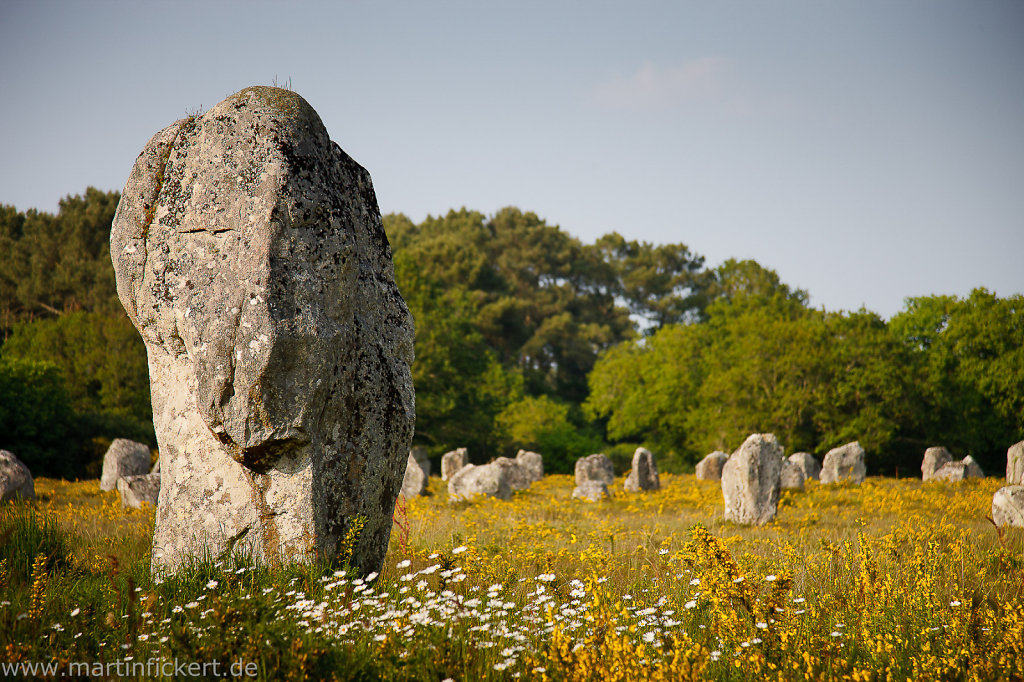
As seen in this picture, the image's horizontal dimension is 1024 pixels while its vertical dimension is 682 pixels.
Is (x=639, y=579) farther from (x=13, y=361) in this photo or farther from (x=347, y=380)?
(x=13, y=361)

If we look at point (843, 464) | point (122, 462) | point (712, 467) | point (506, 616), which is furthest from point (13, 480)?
point (843, 464)

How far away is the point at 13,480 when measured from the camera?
12.4 m

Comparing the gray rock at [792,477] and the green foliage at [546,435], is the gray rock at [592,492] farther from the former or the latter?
the green foliage at [546,435]

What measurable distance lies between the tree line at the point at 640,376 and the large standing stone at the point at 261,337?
17524mm

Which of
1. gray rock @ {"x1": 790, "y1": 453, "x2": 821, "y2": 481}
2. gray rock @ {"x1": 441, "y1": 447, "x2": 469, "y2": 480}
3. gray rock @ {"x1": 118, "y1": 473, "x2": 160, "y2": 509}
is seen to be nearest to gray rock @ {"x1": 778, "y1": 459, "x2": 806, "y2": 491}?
gray rock @ {"x1": 790, "y1": 453, "x2": 821, "y2": 481}

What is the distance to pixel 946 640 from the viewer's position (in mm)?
4551

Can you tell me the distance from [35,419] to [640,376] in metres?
26.3

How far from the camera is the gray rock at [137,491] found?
11789 mm

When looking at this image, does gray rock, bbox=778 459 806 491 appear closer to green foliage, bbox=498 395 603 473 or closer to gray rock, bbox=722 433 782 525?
gray rock, bbox=722 433 782 525

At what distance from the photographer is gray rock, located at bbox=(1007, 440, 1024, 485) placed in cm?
1752

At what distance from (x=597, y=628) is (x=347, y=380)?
108 inches

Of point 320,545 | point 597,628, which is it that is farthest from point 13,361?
point 597,628

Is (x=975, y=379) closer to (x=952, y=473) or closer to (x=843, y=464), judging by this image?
(x=952, y=473)

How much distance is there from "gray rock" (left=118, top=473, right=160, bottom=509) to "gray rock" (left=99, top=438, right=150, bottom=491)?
4076 mm
